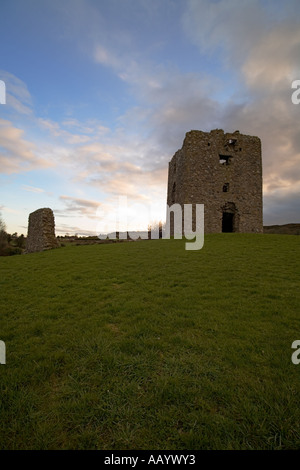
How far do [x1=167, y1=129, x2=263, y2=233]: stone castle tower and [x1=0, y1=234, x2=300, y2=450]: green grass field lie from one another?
1848 centimetres

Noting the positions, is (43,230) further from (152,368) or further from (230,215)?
(230,215)

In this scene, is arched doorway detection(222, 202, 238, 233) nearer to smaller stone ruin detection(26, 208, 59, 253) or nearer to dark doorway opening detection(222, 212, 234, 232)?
dark doorway opening detection(222, 212, 234, 232)

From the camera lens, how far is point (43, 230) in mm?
19641

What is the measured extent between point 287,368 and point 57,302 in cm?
555

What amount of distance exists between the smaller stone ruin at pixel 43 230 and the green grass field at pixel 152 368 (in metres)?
13.6

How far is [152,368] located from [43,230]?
1922 cm

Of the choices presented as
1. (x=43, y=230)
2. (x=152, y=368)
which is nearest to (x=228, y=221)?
(x=43, y=230)

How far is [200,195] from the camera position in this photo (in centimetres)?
2427

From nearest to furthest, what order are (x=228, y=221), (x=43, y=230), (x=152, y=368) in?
(x=152, y=368), (x=43, y=230), (x=228, y=221)

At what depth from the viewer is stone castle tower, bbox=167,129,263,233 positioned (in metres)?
24.4

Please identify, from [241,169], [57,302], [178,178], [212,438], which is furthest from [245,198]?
[212,438]

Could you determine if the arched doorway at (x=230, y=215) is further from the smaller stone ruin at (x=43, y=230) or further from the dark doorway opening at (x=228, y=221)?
the smaller stone ruin at (x=43, y=230)

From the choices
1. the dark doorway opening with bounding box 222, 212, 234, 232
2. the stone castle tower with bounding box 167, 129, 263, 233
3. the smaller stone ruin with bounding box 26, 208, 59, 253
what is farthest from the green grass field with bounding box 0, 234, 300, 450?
the dark doorway opening with bounding box 222, 212, 234, 232

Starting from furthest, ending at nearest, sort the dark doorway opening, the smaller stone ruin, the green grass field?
the dark doorway opening → the smaller stone ruin → the green grass field
